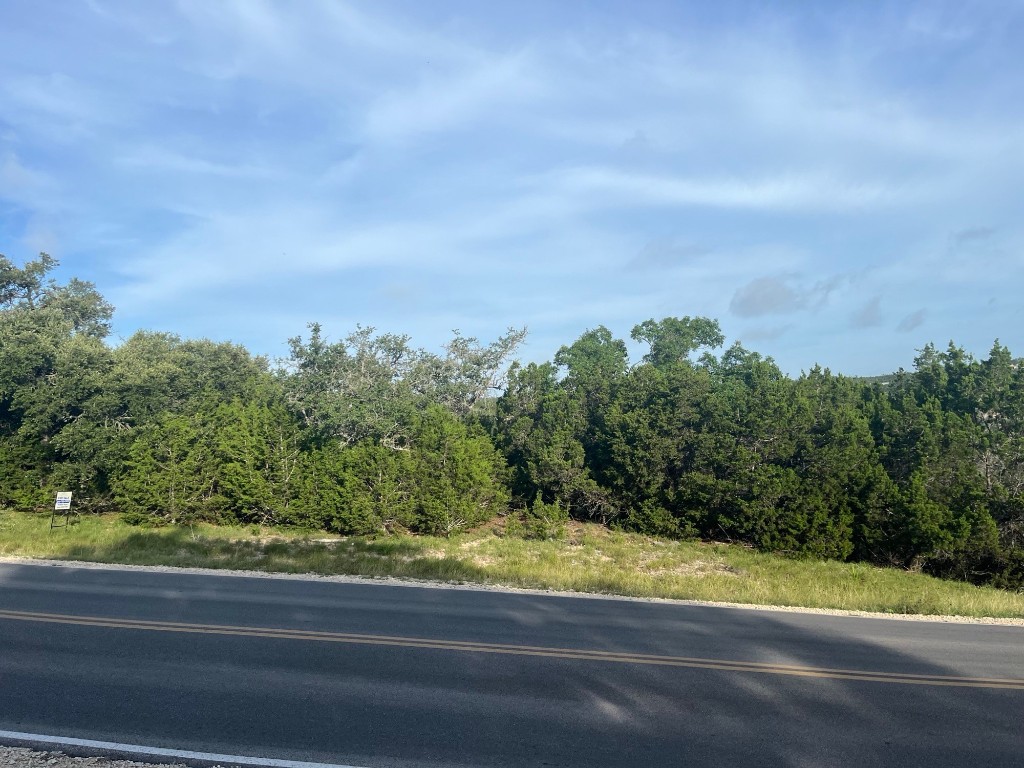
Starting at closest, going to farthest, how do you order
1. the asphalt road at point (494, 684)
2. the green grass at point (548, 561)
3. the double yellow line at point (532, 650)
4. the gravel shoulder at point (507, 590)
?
1. the asphalt road at point (494, 684)
2. the double yellow line at point (532, 650)
3. the gravel shoulder at point (507, 590)
4. the green grass at point (548, 561)

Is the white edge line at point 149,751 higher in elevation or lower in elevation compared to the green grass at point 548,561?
higher

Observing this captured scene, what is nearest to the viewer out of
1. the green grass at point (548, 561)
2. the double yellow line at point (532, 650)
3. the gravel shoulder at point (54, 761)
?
the gravel shoulder at point (54, 761)

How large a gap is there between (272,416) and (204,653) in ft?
76.4

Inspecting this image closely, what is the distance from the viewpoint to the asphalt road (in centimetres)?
598

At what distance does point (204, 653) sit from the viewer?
8406mm

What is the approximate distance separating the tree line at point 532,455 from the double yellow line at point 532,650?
60.1 ft

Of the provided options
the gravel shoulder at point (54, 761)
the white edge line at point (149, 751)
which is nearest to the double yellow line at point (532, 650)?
the white edge line at point (149, 751)

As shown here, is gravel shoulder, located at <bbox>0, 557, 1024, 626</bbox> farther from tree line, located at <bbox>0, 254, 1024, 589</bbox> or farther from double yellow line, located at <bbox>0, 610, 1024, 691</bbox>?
tree line, located at <bbox>0, 254, 1024, 589</bbox>

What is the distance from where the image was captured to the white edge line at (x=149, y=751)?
5453mm

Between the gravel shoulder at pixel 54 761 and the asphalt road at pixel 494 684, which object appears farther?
the asphalt road at pixel 494 684

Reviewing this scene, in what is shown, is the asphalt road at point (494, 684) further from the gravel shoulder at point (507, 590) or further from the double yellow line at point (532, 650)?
the gravel shoulder at point (507, 590)

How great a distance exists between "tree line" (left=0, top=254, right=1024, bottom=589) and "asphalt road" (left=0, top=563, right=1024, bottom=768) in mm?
15777

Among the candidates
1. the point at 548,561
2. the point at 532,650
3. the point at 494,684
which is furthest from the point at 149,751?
the point at 548,561

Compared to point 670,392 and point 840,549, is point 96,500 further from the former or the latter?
point 840,549
